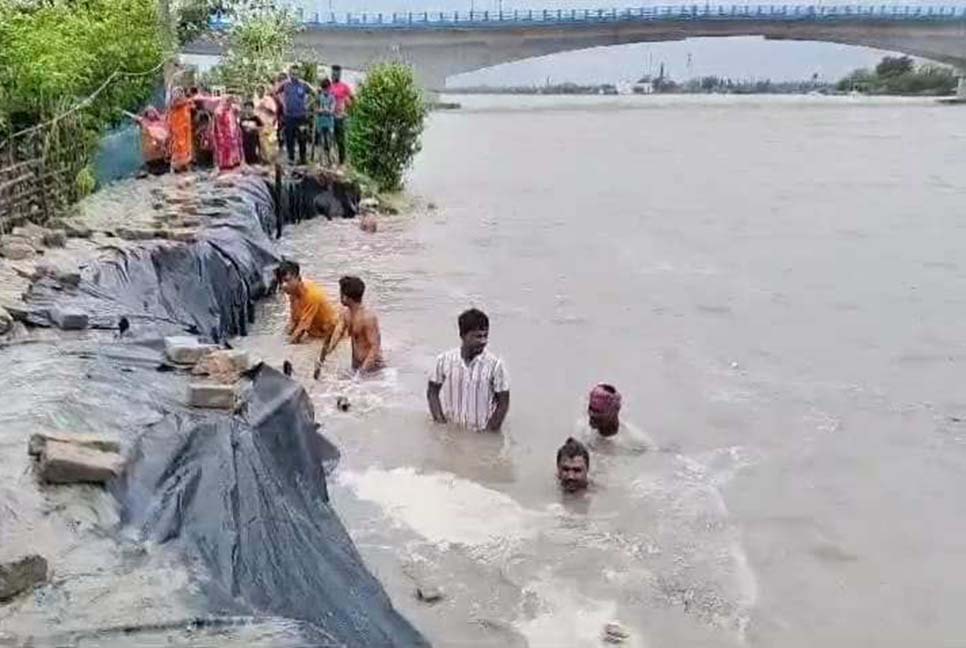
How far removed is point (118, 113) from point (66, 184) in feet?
17.5

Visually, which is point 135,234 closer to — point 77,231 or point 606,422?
point 77,231

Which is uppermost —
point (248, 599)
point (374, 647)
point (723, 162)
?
point (248, 599)

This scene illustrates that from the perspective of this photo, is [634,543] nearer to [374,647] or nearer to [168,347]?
[374,647]

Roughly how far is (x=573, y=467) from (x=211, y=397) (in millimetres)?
2271

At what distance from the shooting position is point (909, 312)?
13.2m

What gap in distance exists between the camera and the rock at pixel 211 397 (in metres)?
5.84

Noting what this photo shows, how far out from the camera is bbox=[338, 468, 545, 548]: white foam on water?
646 centimetres

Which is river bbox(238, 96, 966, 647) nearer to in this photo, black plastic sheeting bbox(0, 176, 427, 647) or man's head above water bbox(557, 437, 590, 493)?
man's head above water bbox(557, 437, 590, 493)

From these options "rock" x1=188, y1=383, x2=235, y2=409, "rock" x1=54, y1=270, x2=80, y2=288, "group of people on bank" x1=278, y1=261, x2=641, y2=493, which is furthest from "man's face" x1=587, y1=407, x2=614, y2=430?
"rock" x1=54, y1=270, x2=80, y2=288

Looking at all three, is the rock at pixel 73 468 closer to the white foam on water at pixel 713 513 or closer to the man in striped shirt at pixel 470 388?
the white foam on water at pixel 713 513

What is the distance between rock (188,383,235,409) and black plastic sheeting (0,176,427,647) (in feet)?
0.31

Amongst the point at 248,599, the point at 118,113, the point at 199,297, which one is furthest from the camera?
the point at 118,113

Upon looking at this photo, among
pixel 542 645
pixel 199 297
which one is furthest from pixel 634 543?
pixel 199 297

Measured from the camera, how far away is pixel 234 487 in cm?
488
